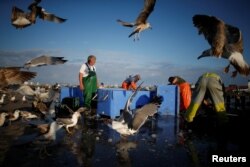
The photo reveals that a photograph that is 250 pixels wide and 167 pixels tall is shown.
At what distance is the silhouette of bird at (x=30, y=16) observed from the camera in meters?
10.5

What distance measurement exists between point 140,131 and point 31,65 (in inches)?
159

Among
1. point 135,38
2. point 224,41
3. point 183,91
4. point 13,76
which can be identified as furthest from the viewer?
point 135,38

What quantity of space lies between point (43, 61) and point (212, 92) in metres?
5.36

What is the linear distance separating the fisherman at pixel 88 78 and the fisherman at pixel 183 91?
11.8 ft

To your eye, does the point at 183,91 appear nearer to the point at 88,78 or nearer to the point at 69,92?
the point at 88,78

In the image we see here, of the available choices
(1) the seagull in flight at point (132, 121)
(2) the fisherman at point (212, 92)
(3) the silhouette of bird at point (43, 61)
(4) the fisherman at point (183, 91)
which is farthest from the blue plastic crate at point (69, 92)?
(2) the fisherman at point (212, 92)

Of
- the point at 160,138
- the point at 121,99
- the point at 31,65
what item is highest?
the point at 31,65

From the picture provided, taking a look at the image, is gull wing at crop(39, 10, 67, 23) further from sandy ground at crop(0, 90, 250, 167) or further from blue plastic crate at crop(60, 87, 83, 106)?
sandy ground at crop(0, 90, 250, 167)

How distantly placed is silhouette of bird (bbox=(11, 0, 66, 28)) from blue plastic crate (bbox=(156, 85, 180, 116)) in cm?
534

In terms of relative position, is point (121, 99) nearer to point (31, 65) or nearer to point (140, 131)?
point (140, 131)

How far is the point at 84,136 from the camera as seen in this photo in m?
7.02

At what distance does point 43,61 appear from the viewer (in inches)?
335

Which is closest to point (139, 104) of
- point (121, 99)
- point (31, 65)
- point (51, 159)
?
point (121, 99)

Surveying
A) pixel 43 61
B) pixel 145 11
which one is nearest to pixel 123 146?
pixel 43 61
